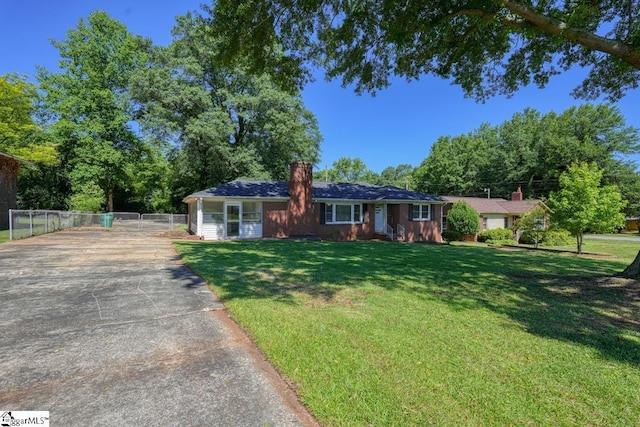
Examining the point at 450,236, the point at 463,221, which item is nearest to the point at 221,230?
the point at 450,236

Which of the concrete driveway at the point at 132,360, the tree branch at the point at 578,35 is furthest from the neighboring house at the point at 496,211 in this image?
the concrete driveway at the point at 132,360

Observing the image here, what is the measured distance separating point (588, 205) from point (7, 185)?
3529 centimetres

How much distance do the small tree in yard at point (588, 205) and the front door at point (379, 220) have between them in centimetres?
1003

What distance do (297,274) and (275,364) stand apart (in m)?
4.42

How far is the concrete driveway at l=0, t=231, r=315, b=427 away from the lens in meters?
2.51

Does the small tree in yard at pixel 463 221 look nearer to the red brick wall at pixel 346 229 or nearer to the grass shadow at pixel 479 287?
the red brick wall at pixel 346 229

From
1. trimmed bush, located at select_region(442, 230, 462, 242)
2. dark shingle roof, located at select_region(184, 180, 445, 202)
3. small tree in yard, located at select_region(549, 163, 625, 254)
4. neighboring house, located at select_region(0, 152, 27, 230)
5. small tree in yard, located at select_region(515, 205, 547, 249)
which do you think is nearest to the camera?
small tree in yard, located at select_region(549, 163, 625, 254)

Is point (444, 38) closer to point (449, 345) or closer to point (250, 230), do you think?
point (449, 345)

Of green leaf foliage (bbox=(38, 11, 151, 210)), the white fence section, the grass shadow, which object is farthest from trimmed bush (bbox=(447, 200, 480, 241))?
green leaf foliage (bbox=(38, 11, 151, 210))

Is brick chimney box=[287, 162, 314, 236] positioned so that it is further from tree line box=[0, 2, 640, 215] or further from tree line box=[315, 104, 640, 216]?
tree line box=[315, 104, 640, 216]

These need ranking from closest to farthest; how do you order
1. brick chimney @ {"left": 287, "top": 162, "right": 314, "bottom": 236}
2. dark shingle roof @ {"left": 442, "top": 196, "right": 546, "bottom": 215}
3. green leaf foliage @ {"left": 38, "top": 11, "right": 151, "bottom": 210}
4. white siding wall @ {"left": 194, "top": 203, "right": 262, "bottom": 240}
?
white siding wall @ {"left": 194, "top": 203, "right": 262, "bottom": 240} < brick chimney @ {"left": 287, "top": 162, "right": 314, "bottom": 236} < dark shingle roof @ {"left": 442, "top": 196, "right": 546, "bottom": 215} < green leaf foliage @ {"left": 38, "top": 11, "right": 151, "bottom": 210}

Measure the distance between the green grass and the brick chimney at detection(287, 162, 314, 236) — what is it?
10945mm

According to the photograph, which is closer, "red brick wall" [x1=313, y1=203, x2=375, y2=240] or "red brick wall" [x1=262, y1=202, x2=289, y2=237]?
"red brick wall" [x1=262, y1=202, x2=289, y2=237]

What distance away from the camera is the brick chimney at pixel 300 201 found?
724 inches
